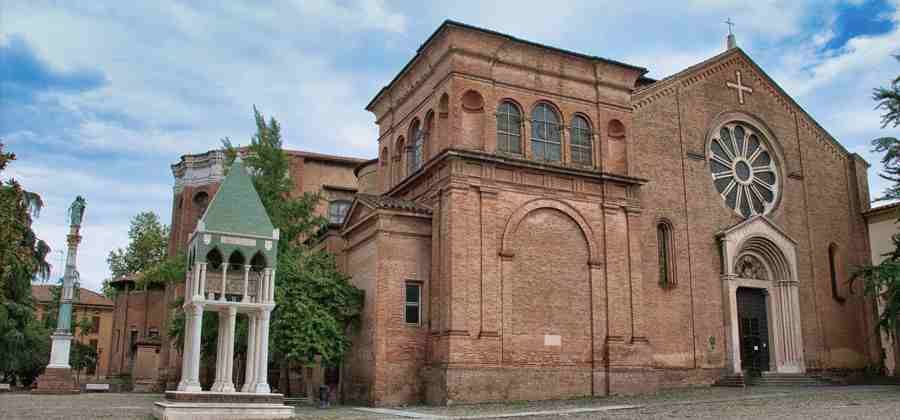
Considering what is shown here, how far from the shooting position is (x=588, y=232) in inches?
965

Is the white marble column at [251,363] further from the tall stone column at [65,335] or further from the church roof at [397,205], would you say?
the tall stone column at [65,335]

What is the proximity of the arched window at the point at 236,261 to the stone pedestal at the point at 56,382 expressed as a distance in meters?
19.3

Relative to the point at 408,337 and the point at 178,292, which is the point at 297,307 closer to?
the point at 408,337

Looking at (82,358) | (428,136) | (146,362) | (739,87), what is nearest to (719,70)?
(739,87)

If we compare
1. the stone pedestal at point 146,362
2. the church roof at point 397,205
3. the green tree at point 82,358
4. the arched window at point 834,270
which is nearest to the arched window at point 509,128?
the church roof at point 397,205

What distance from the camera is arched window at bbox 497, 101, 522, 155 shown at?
2441 cm

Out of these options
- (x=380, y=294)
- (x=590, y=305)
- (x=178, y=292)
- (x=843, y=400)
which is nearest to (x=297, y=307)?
(x=380, y=294)

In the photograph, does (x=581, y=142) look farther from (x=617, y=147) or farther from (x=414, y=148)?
(x=414, y=148)

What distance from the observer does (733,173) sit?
28766mm

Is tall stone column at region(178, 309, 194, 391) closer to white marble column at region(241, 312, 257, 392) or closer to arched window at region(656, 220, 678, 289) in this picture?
white marble column at region(241, 312, 257, 392)

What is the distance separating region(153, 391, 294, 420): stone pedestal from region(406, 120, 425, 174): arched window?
10621mm

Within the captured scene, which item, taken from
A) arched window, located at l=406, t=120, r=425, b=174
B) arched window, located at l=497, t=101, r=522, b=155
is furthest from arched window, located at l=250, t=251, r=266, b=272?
arched window, located at l=497, t=101, r=522, b=155

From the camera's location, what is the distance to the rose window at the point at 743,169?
1123 inches

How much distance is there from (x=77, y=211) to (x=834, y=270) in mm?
33585
